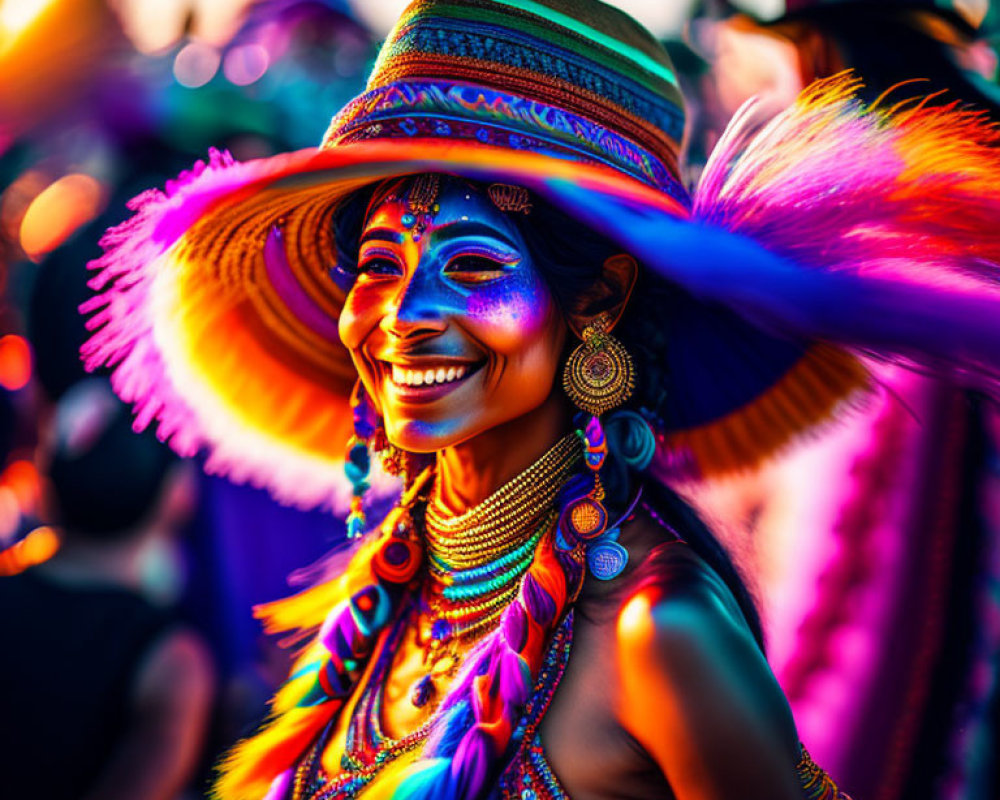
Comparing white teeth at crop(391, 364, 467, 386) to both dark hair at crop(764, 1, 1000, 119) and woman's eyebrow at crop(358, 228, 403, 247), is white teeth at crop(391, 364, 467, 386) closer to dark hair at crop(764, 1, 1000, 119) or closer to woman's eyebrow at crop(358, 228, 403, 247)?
woman's eyebrow at crop(358, 228, 403, 247)

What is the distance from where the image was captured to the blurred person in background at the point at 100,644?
2.76 m

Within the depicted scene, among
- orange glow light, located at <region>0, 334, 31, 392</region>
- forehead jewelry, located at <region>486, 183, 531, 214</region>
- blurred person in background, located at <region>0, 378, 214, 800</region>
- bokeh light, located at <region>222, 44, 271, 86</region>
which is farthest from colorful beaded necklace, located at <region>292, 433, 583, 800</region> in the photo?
bokeh light, located at <region>222, 44, 271, 86</region>

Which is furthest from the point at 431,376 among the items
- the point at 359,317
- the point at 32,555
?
the point at 32,555

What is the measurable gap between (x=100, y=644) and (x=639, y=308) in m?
1.98

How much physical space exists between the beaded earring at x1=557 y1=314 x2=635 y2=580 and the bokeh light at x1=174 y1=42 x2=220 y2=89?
4.41m

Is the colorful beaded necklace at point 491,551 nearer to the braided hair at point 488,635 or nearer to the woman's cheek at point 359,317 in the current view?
the braided hair at point 488,635

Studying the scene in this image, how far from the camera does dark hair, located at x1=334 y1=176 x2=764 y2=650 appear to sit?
1.91 m

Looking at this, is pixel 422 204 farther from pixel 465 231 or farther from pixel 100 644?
pixel 100 644

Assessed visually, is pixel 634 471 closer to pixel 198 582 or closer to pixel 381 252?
pixel 381 252

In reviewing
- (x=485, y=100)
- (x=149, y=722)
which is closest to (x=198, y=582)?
(x=149, y=722)

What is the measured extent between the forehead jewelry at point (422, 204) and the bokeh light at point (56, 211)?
376 cm

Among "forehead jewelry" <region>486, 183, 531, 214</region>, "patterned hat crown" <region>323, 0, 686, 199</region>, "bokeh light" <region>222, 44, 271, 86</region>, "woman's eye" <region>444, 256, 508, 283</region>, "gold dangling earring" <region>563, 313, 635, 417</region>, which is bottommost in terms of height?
"gold dangling earring" <region>563, 313, 635, 417</region>

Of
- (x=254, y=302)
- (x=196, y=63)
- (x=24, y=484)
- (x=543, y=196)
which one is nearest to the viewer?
(x=543, y=196)

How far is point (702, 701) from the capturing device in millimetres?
1537
